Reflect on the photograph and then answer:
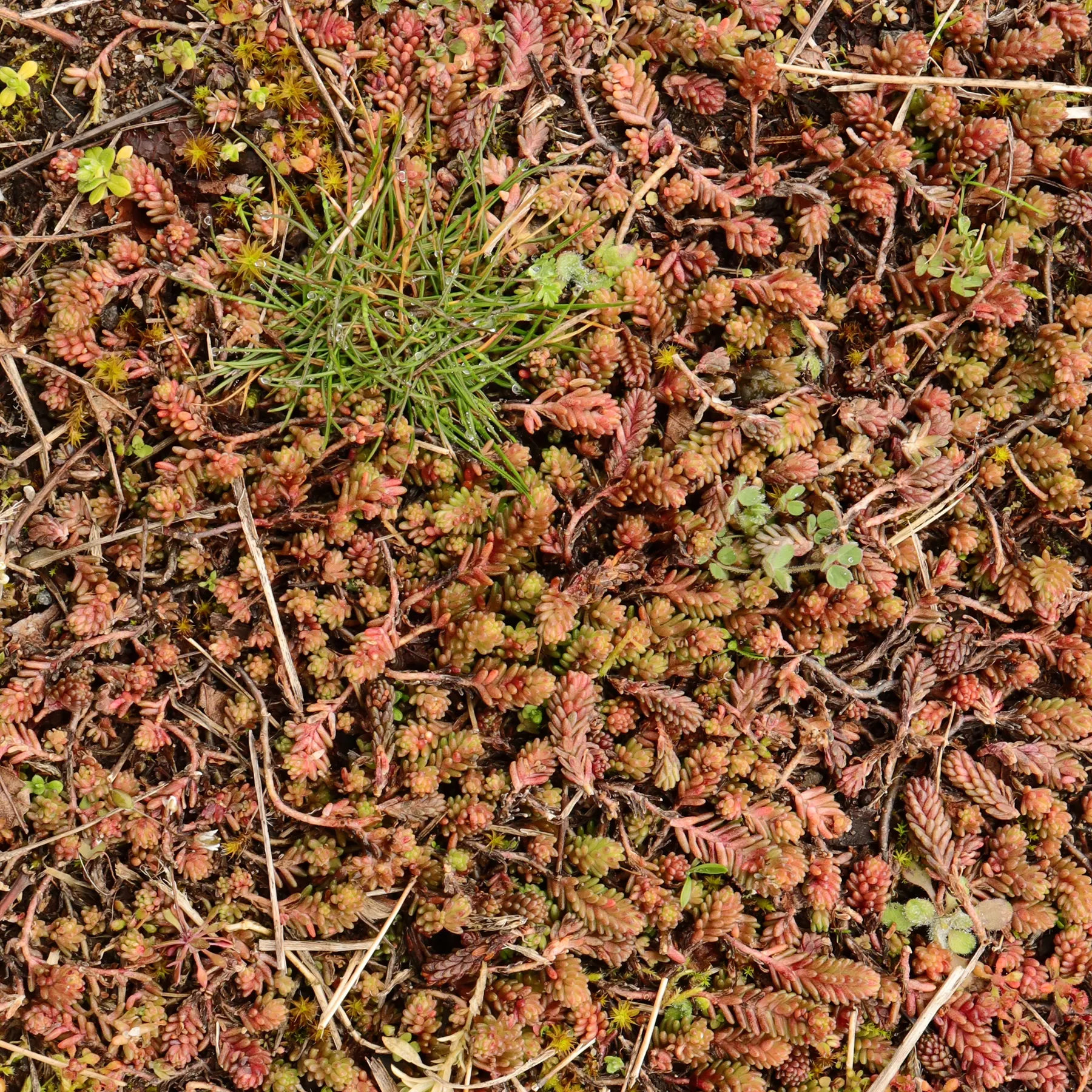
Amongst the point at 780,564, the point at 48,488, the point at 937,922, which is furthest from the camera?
the point at 937,922

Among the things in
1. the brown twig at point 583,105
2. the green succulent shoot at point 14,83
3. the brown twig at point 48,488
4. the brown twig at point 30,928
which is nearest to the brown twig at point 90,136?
the green succulent shoot at point 14,83

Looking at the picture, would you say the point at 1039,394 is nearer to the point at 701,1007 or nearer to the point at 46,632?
the point at 701,1007

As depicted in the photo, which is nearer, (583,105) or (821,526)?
(583,105)

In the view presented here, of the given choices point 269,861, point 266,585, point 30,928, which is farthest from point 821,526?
point 30,928

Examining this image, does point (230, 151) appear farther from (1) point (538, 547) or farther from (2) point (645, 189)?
(1) point (538, 547)

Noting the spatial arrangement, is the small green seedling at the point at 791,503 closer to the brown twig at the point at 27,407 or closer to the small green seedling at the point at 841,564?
the small green seedling at the point at 841,564

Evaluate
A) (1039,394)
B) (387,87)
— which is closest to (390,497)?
(387,87)

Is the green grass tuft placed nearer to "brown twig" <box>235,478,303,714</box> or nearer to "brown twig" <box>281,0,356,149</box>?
"brown twig" <box>281,0,356,149</box>
